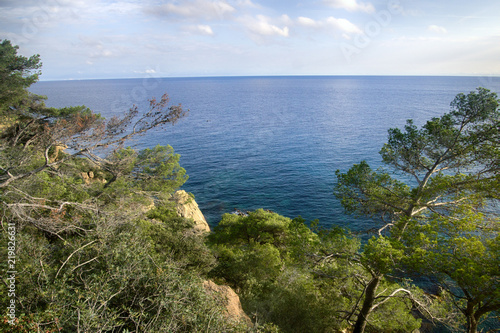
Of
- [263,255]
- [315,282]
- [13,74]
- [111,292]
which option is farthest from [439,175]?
[13,74]

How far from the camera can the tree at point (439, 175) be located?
11.7 m

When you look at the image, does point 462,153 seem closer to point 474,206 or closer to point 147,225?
point 474,206

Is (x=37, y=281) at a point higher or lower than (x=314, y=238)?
higher

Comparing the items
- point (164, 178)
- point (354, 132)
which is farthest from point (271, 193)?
point (354, 132)

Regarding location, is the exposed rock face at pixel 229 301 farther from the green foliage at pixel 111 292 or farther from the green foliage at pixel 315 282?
the green foliage at pixel 111 292

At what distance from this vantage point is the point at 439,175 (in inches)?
529

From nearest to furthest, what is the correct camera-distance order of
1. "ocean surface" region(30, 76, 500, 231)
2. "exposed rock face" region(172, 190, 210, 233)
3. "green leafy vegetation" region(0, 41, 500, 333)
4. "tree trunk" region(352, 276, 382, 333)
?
"green leafy vegetation" region(0, 41, 500, 333) → "tree trunk" region(352, 276, 382, 333) → "exposed rock face" region(172, 190, 210, 233) → "ocean surface" region(30, 76, 500, 231)

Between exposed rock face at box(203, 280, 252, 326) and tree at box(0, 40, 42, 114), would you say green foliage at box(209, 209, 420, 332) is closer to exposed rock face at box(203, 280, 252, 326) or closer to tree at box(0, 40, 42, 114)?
exposed rock face at box(203, 280, 252, 326)

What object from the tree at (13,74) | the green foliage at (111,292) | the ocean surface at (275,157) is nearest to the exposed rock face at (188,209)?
the ocean surface at (275,157)

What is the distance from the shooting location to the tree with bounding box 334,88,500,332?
11.7m

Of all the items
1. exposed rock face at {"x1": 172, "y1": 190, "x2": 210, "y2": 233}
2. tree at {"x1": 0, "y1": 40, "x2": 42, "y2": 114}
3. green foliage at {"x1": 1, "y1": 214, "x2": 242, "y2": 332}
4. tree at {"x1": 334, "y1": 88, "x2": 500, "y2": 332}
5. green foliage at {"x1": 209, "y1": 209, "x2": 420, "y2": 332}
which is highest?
tree at {"x1": 0, "y1": 40, "x2": 42, "y2": 114}

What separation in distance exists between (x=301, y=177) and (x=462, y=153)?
102 ft

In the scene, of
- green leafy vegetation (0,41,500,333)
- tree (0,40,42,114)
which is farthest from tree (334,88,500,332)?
tree (0,40,42,114)

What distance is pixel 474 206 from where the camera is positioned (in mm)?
11609
